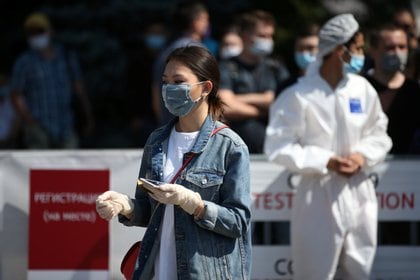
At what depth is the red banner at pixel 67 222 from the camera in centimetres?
823

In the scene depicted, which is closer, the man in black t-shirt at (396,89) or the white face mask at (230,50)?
the man in black t-shirt at (396,89)

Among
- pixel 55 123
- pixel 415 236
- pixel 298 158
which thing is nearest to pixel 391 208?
pixel 415 236

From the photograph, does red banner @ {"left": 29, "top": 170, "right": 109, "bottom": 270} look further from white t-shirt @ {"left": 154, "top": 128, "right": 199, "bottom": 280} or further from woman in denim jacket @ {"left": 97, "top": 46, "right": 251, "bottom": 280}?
white t-shirt @ {"left": 154, "top": 128, "right": 199, "bottom": 280}

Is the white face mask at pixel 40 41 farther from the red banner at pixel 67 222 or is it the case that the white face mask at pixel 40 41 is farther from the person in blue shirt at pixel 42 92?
the red banner at pixel 67 222

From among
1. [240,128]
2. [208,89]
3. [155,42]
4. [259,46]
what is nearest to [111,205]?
[208,89]

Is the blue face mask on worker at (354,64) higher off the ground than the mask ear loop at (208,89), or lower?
higher

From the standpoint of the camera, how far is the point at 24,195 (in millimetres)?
8289

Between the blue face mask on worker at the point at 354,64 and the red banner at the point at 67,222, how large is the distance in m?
2.00

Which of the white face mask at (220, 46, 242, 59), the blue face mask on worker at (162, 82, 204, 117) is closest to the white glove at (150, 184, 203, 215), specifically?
the blue face mask on worker at (162, 82, 204, 117)

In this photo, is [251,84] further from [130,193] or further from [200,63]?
[200,63]

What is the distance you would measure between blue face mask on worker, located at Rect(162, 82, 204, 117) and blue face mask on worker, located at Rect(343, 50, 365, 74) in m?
2.25

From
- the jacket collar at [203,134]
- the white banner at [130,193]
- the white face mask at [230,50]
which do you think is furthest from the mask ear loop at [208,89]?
the white face mask at [230,50]

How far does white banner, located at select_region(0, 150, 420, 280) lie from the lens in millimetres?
8258

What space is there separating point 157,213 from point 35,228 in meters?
2.86
